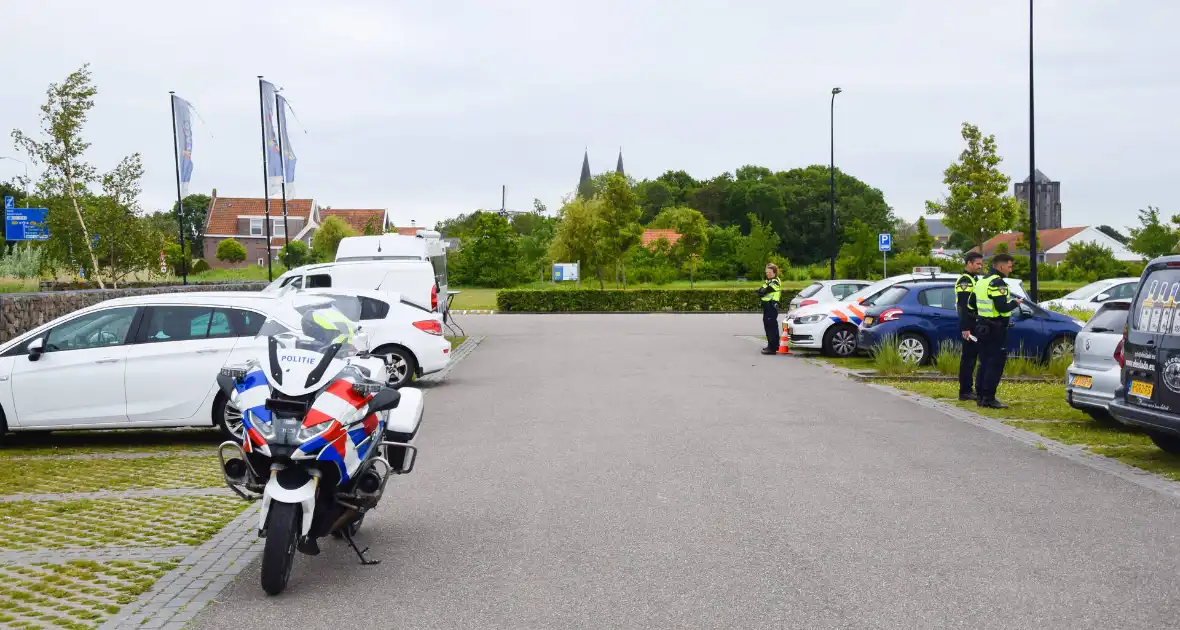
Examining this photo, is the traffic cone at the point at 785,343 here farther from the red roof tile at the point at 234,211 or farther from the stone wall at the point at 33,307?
the red roof tile at the point at 234,211

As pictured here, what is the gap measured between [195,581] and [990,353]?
9.80 metres

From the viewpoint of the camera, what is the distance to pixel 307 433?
5.65m

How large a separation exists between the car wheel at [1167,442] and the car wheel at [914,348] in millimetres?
8807

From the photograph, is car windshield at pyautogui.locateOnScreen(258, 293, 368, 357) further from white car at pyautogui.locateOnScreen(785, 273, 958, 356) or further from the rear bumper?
white car at pyautogui.locateOnScreen(785, 273, 958, 356)

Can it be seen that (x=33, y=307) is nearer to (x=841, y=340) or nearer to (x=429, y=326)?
(x=429, y=326)

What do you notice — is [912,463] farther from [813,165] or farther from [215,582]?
[813,165]

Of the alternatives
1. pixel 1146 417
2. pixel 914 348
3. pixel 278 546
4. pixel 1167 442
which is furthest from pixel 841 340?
pixel 278 546

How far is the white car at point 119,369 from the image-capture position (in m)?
10.6

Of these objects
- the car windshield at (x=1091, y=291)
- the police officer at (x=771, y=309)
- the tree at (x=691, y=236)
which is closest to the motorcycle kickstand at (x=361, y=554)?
the police officer at (x=771, y=309)

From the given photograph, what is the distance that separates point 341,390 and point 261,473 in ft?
2.11

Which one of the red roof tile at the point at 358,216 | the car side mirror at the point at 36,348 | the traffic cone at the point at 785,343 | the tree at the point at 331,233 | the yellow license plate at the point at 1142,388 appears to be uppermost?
the red roof tile at the point at 358,216

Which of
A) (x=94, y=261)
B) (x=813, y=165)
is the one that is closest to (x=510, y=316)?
(x=94, y=261)

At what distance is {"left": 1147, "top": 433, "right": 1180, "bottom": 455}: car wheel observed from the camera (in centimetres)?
958

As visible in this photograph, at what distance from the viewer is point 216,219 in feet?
341
